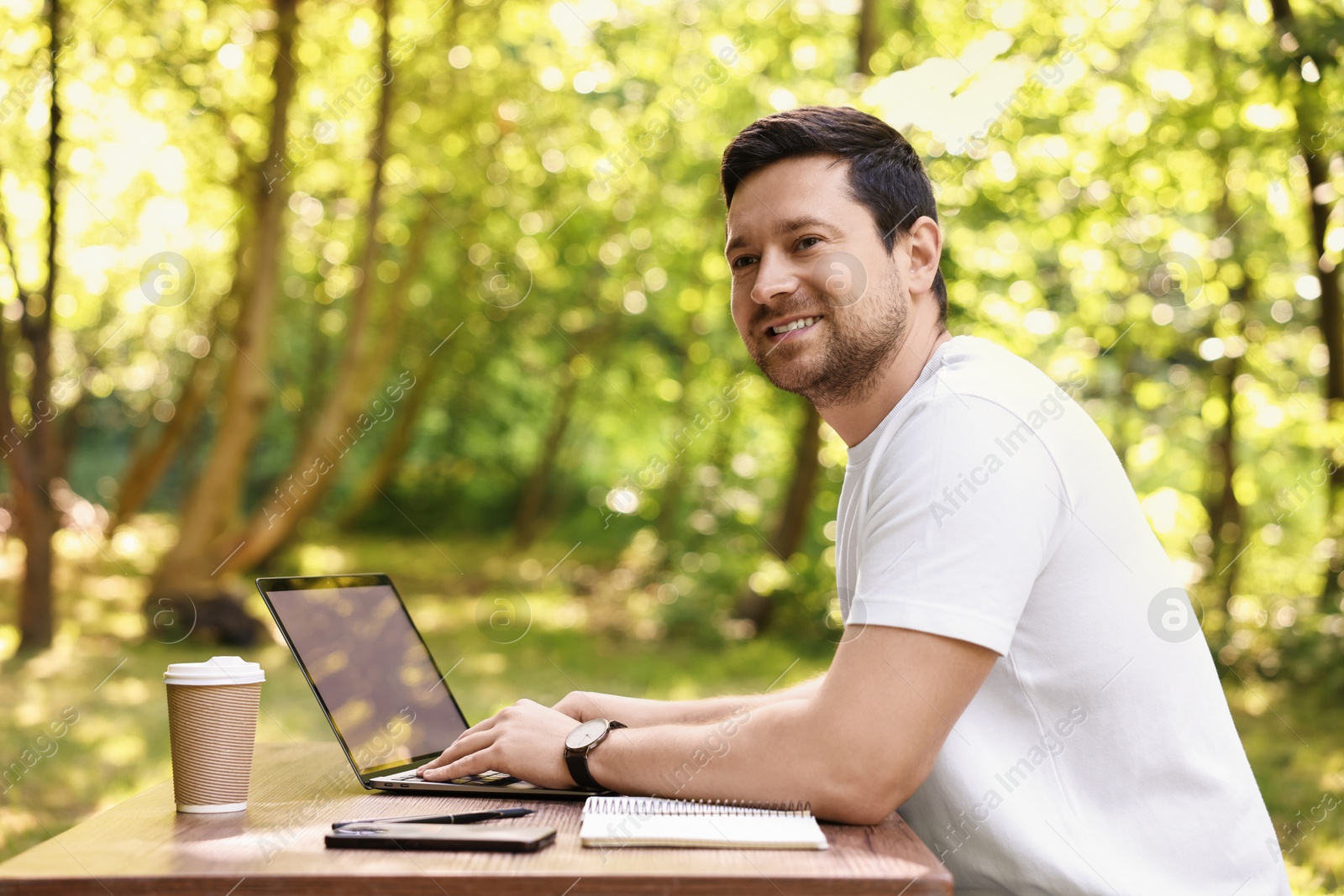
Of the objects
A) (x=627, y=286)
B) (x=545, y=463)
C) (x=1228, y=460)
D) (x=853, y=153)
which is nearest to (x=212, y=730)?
(x=853, y=153)

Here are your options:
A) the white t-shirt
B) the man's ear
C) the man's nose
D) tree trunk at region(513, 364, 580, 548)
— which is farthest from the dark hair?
tree trunk at region(513, 364, 580, 548)

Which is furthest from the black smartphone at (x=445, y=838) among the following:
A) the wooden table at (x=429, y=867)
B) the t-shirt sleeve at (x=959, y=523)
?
the t-shirt sleeve at (x=959, y=523)

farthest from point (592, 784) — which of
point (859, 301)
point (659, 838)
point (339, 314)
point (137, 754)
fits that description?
point (339, 314)

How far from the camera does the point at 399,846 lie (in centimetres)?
133

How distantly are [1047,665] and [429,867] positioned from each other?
2.92 feet

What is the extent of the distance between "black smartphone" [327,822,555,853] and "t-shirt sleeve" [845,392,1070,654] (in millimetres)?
498

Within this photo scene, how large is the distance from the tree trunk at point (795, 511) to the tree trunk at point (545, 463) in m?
5.39

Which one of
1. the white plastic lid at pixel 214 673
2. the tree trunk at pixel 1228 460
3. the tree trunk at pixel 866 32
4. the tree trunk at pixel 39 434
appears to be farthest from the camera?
the tree trunk at pixel 866 32

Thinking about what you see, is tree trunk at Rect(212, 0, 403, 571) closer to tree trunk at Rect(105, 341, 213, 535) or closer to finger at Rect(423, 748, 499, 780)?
tree trunk at Rect(105, 341, 213, 535)

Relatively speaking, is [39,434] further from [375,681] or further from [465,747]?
[465,747]

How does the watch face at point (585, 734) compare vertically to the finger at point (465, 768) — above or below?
above

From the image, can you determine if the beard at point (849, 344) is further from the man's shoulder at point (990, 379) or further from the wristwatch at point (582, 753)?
the wristwatch at point (582, 753)

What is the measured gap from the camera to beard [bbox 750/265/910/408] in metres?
1.89

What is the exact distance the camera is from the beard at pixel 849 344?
189 cm
